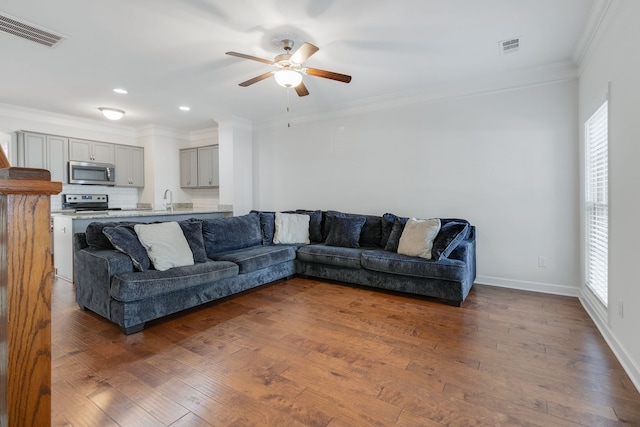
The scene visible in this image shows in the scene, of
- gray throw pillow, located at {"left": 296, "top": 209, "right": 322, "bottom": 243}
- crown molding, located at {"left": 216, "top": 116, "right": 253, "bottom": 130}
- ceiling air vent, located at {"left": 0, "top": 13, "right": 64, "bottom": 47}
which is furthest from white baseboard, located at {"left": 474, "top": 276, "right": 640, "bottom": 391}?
ceiling air vent, located at {"left": 0, "top": 13, "right": 64, "bottom": 47}

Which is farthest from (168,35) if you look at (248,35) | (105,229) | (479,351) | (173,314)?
(479,351)

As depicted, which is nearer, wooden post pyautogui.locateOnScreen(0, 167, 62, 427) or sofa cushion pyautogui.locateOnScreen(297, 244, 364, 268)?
wooden post pyautogui.locateOnScreen(0, 167, 62, 427)

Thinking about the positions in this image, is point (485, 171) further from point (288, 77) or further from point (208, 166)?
point (208, 166)

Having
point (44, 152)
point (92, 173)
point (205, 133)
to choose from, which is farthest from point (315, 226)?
point (44, 152)

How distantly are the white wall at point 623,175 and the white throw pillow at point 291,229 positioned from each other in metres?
3.44

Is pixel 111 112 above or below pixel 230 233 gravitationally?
above

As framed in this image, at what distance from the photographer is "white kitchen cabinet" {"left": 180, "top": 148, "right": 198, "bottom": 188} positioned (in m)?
6.66

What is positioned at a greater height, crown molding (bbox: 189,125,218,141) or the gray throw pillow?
crown molding (bbox: 189,125,218,141)

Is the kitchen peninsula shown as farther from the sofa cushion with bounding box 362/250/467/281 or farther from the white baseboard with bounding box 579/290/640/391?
the white baseboard with bounding box 579/290/640/391

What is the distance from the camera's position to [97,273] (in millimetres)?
2828

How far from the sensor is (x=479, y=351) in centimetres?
235

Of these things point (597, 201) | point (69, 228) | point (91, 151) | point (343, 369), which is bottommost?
point (343, 369)

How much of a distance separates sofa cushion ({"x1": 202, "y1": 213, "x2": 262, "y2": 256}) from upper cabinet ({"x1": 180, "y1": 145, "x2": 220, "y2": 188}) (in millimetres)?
2298

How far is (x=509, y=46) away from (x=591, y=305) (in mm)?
2658
